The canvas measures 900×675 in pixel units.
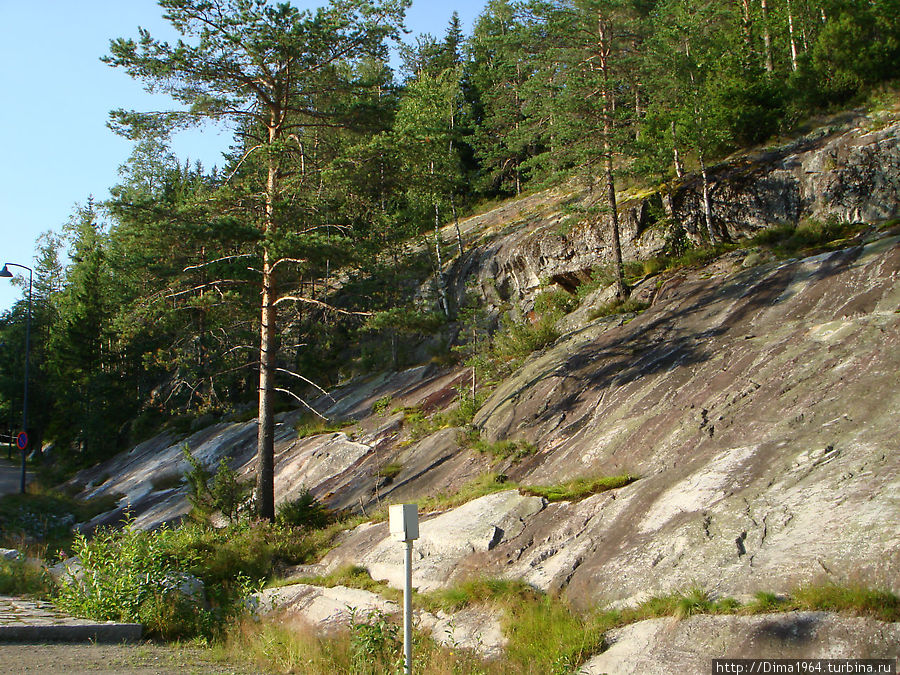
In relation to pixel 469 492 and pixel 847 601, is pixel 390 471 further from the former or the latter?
pixel 847 601

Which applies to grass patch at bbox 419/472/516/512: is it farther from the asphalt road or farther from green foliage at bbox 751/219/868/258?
the asphalt road

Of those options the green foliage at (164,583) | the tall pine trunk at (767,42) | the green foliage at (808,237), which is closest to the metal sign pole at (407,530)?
the green foliage at (164,583)

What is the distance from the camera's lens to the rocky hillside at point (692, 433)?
301 inches

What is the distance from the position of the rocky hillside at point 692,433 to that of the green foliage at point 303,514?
66cm

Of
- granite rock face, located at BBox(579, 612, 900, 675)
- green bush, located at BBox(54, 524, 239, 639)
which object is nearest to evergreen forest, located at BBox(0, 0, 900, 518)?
green bush, located at BBox(54, 524, 239, 639)

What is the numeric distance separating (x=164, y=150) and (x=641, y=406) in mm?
48498

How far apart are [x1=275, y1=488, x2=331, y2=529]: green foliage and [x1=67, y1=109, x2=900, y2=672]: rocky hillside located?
2.16 feet

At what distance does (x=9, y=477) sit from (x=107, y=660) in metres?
34.9

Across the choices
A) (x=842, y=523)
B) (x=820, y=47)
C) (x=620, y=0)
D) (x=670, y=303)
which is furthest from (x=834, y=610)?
(x=820, y=47)

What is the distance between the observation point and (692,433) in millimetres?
10617

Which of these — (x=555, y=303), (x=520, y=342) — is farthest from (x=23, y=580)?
(x=555, y=303)

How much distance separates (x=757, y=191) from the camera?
61.1 ft

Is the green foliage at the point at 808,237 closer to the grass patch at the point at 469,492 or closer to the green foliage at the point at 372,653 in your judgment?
the grass patch at the point at 469,492

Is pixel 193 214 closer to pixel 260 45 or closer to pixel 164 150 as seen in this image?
pixel 260 45
